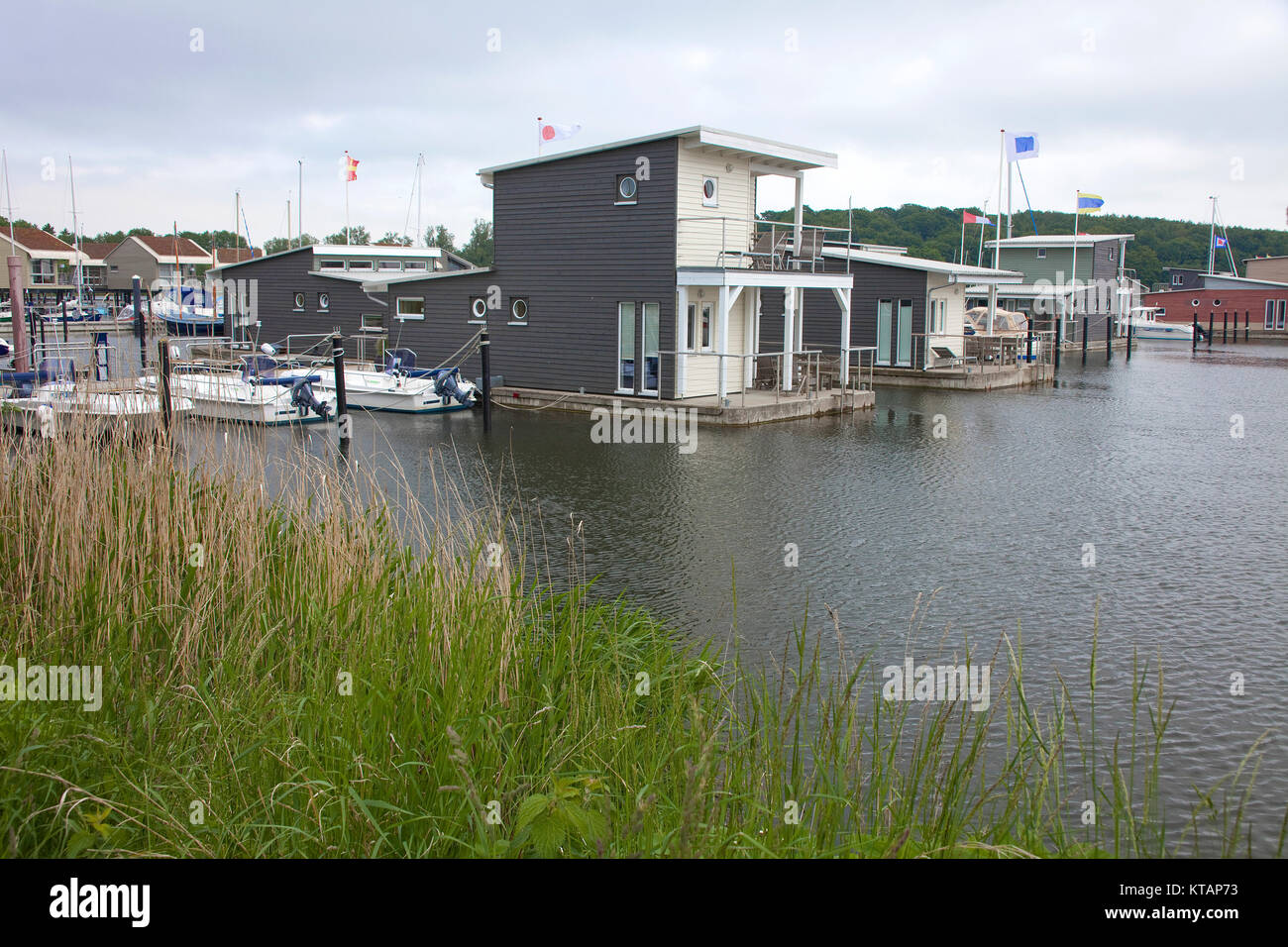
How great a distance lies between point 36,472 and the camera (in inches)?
271

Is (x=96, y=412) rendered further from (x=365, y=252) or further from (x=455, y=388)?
(x=365, y=252)

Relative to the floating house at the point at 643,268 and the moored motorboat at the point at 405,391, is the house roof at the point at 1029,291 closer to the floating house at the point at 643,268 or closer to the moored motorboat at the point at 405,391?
the floating house at the point at 643,268

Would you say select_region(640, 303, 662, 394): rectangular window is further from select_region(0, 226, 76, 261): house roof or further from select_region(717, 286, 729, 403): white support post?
select_region(0, 226, 76, 261): house roof

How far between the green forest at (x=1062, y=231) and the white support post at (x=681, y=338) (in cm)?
4814

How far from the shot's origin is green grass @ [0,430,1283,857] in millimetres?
4074

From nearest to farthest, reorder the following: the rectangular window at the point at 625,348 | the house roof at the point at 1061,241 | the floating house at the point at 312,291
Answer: the rectangular window at the point at 625,348
the floating house at the point at 312,291
the house roof at the point at 1061,241

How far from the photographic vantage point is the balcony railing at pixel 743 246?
23.3 metres

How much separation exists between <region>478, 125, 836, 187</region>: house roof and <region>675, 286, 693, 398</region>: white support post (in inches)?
122

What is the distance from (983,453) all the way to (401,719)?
16014mm

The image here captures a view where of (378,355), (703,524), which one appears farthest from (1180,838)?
(378,355)

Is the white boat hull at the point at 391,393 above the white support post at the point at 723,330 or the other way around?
the other way around

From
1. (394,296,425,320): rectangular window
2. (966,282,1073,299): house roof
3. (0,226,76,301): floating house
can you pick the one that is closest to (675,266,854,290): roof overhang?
(394,296,425,320): rectangular window

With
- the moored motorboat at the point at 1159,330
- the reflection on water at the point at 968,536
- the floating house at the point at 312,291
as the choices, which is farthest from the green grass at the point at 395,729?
the moored motorboat at the point at 1159,330

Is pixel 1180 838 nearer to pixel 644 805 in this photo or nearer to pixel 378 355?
pixel 644 805
